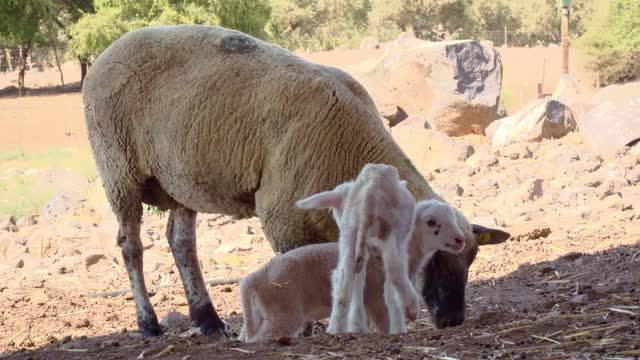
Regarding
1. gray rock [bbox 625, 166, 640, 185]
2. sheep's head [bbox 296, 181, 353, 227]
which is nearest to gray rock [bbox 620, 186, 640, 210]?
gray rock [bbox 625, 166, 640, 185]

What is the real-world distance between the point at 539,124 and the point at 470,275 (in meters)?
9.21

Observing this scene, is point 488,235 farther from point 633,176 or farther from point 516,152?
point 516,152

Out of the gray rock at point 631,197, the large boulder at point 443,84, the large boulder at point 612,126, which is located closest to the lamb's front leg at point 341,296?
the gray rock at point 631,197

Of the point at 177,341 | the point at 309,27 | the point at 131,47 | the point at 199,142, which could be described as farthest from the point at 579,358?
the point at 309,27

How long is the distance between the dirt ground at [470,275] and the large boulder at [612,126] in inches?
14.7

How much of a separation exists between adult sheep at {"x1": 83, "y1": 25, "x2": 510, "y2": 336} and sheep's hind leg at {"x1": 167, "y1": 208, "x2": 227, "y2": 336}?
0.02 m

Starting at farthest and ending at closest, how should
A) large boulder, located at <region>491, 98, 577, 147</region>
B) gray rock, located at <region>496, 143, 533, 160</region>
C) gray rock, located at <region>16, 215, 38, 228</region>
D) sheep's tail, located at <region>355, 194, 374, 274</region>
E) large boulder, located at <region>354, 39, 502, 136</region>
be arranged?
1. large boulder, located at <region>354, 39, 502, 136</region>
2. large boulder, located at <region>491, 98, 577, 147</region>
3. gray rock, located at <region>496, 143, 533, 160</region>
4. gray rock, located at <region>16, 215, 38, 228</region>
5. sheep's tail, located at <region>355, 194, 374, 274</region>

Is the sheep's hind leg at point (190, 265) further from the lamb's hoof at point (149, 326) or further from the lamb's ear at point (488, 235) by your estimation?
the lamb's ear at point (488, 235)

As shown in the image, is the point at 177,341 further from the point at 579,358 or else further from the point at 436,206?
the point at 579,358

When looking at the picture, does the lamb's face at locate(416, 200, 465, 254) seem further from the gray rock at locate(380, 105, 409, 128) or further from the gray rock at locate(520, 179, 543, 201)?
the gray rock at locate(380, 105, 409, 128)

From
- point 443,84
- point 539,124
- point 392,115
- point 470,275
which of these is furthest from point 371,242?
point 443,84

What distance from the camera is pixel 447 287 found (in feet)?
18.6

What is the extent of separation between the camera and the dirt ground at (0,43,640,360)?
14.7 ft

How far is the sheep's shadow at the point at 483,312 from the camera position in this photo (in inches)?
182
